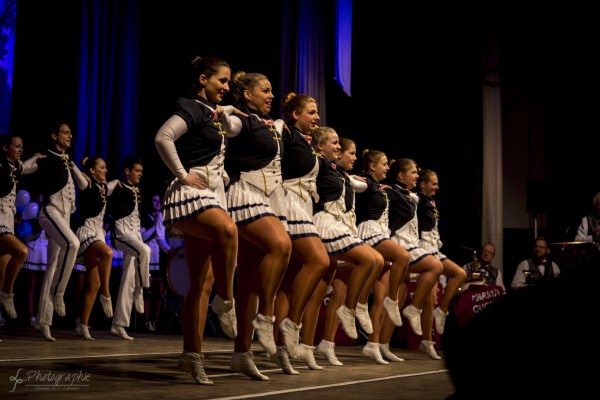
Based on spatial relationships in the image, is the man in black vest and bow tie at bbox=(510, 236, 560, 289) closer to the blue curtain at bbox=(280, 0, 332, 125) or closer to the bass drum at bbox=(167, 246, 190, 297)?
the blue curtain at bbox=(280, 0, 332, 125)

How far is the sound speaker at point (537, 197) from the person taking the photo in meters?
10.4

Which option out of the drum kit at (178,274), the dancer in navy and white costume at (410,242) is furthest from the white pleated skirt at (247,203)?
the drum kit at (178,274)

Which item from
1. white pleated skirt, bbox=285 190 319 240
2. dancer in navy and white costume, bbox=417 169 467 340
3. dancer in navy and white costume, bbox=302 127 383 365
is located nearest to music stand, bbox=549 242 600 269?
dancer in navy and white costume, bbox=417 169 467 340

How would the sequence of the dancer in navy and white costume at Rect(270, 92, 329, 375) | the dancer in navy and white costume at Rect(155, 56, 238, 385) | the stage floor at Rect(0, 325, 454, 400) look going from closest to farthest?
the stage floor at Rect(0, 325, 454, 400)
the dancer in navy and white costume at Rect(155, 56, 238, 385)
the dancer in navy and white costume at Rect(270, 92, 329, 375)

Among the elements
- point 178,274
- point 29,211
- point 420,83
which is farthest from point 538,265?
point 29,211

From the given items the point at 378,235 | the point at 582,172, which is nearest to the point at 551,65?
the point at 582,172

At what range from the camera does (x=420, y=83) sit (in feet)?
37.1

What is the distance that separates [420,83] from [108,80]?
439 centimetres

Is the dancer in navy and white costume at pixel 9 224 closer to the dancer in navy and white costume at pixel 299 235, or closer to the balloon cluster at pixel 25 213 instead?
the balloon cluster at pixel 25 213

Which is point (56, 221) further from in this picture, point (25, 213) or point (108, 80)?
point (108, 80)

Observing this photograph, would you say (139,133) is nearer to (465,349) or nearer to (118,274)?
(118,274)

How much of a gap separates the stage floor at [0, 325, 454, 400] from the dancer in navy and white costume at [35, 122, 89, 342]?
535mm

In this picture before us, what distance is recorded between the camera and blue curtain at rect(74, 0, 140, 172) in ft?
31.8

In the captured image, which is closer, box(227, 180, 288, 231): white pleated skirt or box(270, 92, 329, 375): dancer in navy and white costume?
box(227, 180, 288, 231): white pleated skirt
